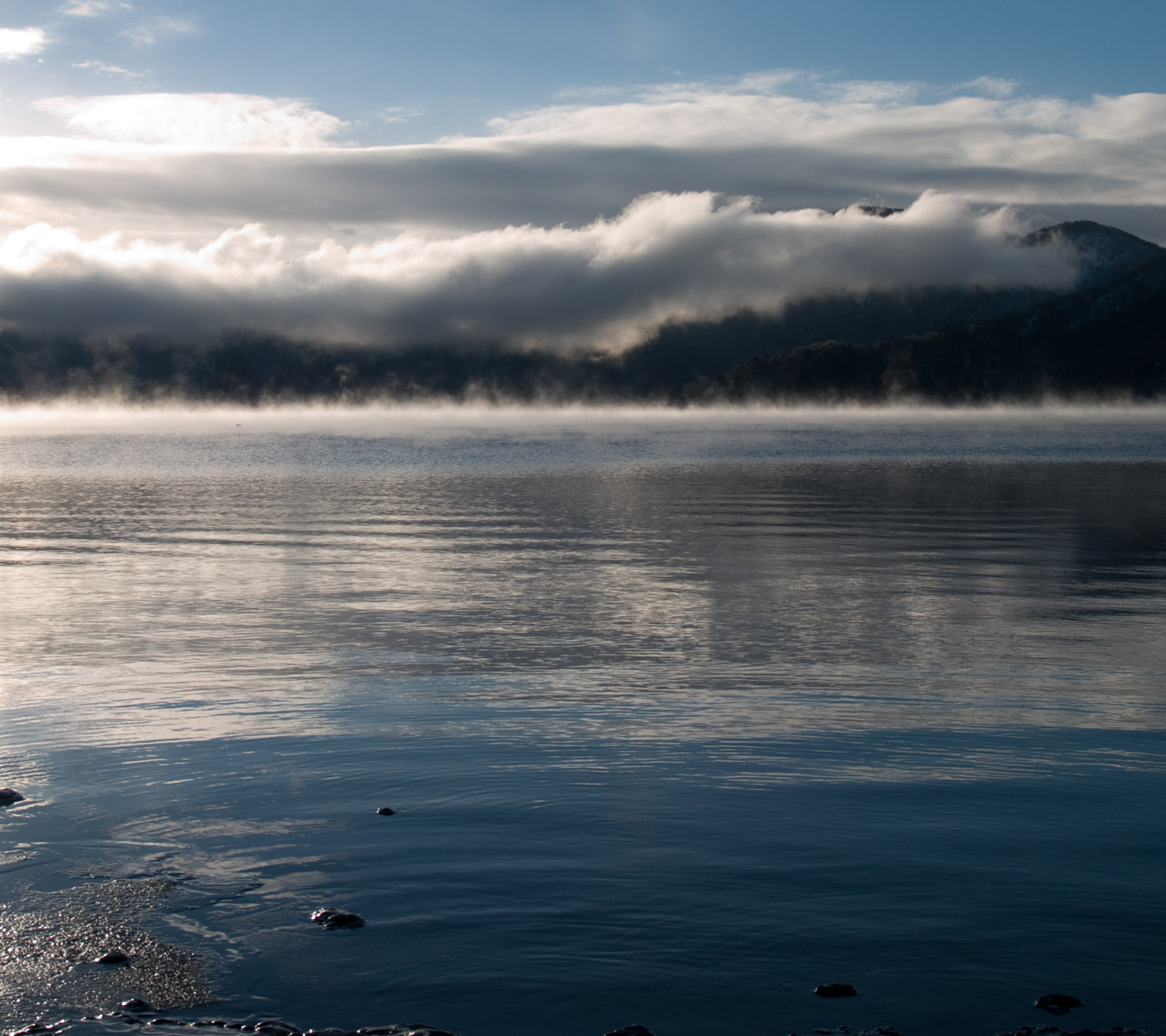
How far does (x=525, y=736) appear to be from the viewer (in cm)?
1186

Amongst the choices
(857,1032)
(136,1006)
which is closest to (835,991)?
(857,1032)

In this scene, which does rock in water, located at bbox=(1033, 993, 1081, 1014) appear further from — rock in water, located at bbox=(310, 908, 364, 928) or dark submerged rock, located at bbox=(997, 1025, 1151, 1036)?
rock in water, located at bbox=(310, 908, 364, 928)

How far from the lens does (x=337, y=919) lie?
7633 millimetres

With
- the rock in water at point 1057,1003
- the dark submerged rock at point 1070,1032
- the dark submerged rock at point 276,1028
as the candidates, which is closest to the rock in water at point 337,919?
the dark submerged rock at point 276,1028

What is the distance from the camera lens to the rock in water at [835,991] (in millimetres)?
6691

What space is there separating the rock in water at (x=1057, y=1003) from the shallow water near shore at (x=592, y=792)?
90 millimetres

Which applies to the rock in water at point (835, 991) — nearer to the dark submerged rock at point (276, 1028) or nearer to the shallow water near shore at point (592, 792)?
the shallow water near shore at point (592, 792)

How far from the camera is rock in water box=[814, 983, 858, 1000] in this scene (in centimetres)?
669

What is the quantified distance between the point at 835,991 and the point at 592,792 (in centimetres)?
367

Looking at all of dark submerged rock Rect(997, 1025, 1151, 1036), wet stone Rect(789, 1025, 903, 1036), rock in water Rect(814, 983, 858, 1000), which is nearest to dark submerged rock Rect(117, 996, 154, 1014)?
wet stone Rect(789, 1025, 903, 1036)

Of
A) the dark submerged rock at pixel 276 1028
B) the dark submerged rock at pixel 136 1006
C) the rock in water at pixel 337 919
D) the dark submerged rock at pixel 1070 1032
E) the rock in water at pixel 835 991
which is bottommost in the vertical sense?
the dark submerged rock at pixel 1070 1032

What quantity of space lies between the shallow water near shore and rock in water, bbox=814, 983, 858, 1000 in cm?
8

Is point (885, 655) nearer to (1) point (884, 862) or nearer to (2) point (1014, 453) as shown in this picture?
(1) point (884, 862)

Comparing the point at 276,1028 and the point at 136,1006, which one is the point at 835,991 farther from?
the point at 136,1006
